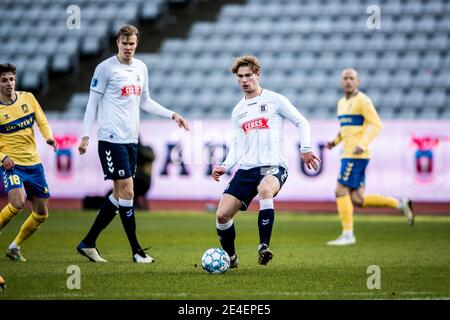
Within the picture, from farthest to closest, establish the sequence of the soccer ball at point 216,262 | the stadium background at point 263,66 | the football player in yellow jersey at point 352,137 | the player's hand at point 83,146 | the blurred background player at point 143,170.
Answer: the stadium background at point 263,66 < the blurred background player at point 143,170 < the football player in yellow jersey at point 352,137 < the player's hand at point 83,146 < the soccer ball at point 216,262

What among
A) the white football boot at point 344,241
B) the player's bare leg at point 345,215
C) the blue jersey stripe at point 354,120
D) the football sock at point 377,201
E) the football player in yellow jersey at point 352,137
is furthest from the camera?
the football sock at point 377,201

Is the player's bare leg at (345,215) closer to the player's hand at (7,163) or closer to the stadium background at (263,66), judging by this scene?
the player's hand at (7,163)

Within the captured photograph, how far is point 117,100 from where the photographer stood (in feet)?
29.1

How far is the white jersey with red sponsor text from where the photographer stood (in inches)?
347

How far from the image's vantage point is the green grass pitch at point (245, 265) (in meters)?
6.59

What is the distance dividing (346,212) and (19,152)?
4.43 m

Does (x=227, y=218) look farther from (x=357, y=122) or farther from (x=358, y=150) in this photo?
(x=357, y=122)

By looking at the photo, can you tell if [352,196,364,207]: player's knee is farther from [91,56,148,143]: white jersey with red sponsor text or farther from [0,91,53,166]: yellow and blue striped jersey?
[0,91,53,166]: yellow and blue striped jersey

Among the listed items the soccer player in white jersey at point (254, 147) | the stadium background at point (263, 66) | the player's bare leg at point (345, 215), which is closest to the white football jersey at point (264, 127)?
the soccer player in white jersey at point (254, 147)

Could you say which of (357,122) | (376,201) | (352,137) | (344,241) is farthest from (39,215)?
(376,201)

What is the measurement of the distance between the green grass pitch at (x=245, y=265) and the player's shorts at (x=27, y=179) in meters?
0.71

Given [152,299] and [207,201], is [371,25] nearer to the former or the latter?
[207,201]

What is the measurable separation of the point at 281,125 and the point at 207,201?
36.6ft

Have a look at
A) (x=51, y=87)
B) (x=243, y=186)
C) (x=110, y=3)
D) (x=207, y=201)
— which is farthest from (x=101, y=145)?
(x=110, y=3)
